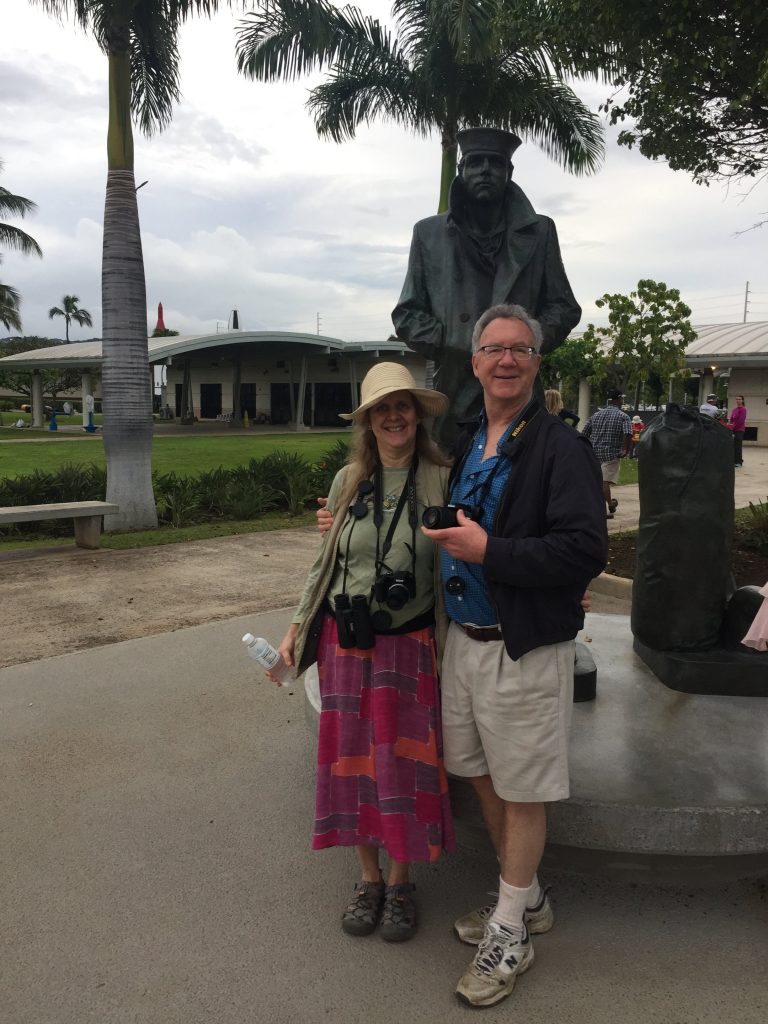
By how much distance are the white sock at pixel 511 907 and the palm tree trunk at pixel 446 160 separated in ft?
44.6

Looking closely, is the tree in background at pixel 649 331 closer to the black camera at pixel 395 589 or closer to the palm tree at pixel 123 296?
the palm tree at pixel 123 296

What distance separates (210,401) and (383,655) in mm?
42768

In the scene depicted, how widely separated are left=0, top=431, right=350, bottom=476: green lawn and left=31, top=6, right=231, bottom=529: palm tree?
4.89 m

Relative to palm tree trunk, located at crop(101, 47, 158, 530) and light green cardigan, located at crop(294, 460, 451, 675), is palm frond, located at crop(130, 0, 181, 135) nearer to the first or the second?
palm tree trunk, located at crop(101, 47, 158, 530)

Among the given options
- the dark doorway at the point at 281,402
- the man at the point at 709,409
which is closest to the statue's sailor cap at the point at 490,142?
the man at the point at 709,409

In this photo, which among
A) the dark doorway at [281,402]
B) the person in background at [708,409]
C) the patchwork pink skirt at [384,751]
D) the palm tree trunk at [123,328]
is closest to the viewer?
the patchwork pink skirt at [384,751]

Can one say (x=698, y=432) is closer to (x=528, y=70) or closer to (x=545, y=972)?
(x=545, y=972)

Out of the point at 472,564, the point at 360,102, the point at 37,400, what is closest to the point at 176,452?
the point at 360,102

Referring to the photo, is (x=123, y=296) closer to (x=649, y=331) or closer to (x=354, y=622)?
(x=354, y=622)

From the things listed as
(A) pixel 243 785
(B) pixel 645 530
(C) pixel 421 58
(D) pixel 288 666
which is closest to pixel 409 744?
(D) pixel 288 666

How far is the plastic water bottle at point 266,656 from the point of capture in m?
2.29

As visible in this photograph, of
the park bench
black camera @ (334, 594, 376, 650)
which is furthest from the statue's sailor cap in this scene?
the park bench

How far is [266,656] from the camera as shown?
232 cm

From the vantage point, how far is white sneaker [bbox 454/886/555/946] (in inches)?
90.0
